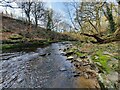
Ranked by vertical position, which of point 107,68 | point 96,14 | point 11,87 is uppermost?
point 96,14

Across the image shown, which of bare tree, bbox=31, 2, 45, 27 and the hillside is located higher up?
bare tree, bbox=31, 2, 45, 27

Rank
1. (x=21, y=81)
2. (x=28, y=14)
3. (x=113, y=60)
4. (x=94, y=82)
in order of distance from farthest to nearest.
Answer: (x=28, y=14) → (x=113, y=60) → (x=21, y=81) → (x=94, y=82)

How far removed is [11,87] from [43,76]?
6.34 ft

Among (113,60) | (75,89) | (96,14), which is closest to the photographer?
(75,89)

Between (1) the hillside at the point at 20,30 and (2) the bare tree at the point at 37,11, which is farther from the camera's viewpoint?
(2) the bare tree at the point at 37,11

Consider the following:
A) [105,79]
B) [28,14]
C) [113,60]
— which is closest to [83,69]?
[113,60]

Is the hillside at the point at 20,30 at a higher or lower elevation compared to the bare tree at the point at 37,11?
lower

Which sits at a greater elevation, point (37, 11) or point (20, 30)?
point (37, 11)

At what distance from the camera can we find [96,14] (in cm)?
2477

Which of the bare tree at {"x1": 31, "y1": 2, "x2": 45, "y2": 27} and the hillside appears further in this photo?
the bare tree at {"x1": 31, "y1": 2, "x2": 45, "y2": 27}

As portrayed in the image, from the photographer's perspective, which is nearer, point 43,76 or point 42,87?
point 42,87

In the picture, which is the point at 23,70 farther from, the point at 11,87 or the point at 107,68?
the point at 107,68

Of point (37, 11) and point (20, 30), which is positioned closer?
point (20, 30)

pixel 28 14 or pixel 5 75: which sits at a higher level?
pixel 28 14
